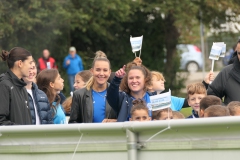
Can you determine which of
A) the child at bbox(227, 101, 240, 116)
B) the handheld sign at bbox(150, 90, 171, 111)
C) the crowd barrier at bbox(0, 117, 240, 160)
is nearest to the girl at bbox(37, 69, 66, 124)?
the child at bbox(227, 101, 240, 116)

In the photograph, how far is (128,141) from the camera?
4.58 meters

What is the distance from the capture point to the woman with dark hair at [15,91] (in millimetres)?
6797

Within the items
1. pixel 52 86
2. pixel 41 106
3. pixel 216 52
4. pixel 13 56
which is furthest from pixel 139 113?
pixel 216 52

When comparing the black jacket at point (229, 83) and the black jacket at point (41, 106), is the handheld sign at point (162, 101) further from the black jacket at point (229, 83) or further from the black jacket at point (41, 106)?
the black jacket at point (229, 83)

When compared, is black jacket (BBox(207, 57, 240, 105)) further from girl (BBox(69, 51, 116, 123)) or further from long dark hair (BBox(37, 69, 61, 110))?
long dark hair (BBox(37, 69, 61, 110))

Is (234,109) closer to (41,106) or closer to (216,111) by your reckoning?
(216,111)

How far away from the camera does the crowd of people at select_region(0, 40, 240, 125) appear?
6910 millimetres

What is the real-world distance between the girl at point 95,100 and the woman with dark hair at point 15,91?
92 cm

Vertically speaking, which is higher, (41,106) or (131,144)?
(41,106)

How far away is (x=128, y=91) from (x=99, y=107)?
42cm

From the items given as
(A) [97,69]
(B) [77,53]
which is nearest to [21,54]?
(A) [97,69]

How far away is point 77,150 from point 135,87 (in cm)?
288

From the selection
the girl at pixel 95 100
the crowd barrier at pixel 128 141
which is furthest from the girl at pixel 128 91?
the crowd barrier at pixel 128 141

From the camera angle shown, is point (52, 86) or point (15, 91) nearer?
point (15, 91)
